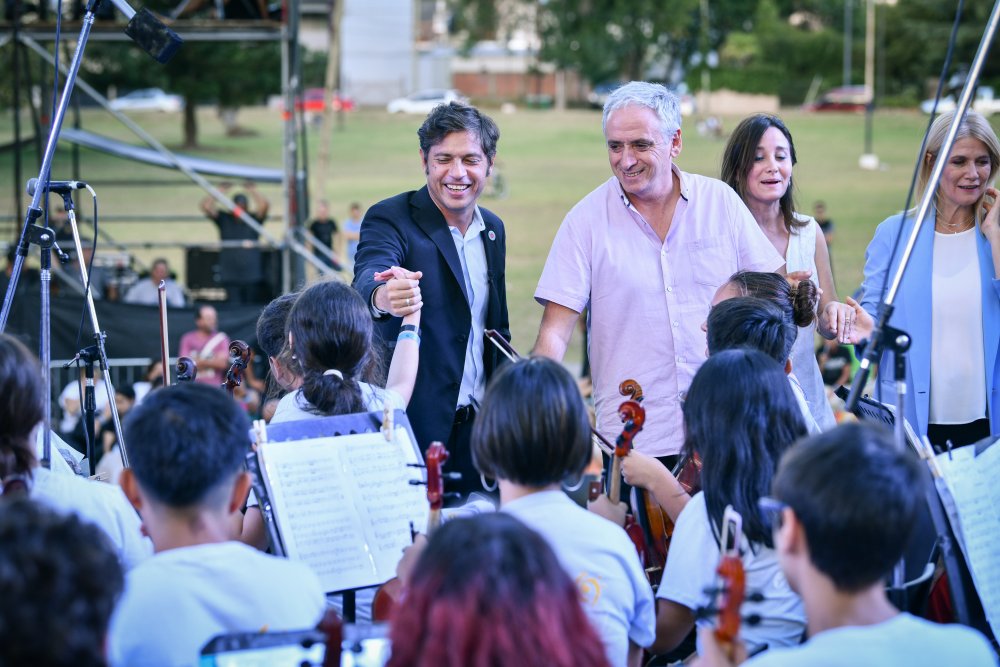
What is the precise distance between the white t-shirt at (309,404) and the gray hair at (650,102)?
45.6 inches

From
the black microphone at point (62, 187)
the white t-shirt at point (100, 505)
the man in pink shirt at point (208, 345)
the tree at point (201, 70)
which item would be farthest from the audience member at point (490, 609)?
the tree at point (201, 70)

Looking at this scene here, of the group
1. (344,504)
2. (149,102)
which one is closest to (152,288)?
(344,504)

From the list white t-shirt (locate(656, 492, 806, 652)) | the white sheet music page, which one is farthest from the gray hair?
white t-shirt (locate(656, 492, 806, 652))

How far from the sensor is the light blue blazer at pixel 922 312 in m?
3.94

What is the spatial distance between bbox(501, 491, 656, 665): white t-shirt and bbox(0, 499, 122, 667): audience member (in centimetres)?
96

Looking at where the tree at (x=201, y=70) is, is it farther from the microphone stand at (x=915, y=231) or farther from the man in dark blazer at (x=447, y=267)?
the microphone stand at (x=915, y=231)

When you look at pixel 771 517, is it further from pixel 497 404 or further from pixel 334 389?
pixel 334 389

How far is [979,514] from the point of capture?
8.95 ft

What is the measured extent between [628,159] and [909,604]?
5.65 feet

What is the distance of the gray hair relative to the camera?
3.78 metres

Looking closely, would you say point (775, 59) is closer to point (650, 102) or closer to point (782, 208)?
point (782, 208)

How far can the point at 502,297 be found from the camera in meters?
4.20

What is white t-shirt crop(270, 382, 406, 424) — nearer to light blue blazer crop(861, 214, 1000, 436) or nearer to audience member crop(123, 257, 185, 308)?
light blue blazer crop(861, 214, 1000, 436)

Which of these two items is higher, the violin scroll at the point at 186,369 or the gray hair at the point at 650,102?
the gray hair at the point at 650,102
